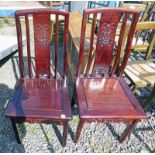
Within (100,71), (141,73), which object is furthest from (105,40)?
(141,73)

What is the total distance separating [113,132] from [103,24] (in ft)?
3.97

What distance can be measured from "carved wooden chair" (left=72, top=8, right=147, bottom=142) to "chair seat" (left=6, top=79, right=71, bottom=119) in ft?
0.47

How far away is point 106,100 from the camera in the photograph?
65.6 inches

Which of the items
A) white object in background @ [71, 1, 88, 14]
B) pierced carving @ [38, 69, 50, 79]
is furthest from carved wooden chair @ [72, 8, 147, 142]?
white object in background @ [71, 1, 88, 14]

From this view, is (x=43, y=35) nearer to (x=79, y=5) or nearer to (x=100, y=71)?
(x=100, y=71)

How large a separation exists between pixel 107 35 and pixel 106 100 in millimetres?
618

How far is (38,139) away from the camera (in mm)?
1923

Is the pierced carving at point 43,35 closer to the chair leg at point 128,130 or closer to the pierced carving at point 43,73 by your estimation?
the pierced carving at point 43,73

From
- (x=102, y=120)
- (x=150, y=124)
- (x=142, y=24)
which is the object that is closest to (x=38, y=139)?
(x=102, y=120)

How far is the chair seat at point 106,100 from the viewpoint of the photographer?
1.54 m

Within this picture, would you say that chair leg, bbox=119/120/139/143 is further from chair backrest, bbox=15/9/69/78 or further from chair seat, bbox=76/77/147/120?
chair backrest, bbox=15/9/69/78

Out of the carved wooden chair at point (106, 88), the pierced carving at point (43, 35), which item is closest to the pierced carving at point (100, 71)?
the carved wooden chair at point (106, 88)

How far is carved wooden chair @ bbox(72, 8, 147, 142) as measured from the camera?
5.08 feet

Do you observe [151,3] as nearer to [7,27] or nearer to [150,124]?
[150,124]
